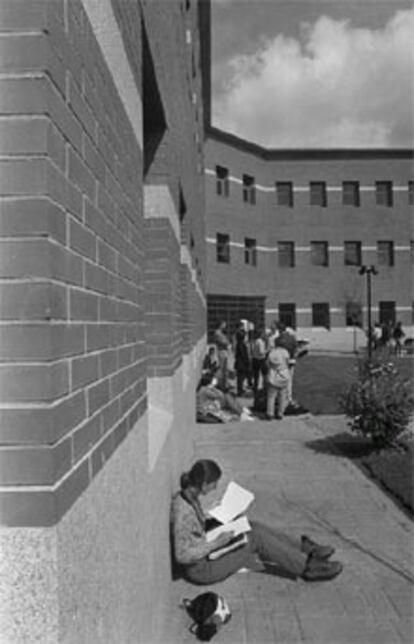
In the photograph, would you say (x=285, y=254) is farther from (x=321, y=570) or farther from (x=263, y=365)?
(x=321, y=570)

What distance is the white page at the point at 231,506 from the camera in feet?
18.1

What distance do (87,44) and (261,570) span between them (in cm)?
443

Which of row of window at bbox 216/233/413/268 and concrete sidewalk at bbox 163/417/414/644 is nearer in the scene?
concrete sidewalk at bbox 163/417/414/644

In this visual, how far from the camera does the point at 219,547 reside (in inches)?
205

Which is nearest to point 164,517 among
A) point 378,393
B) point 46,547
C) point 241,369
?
point 46,547

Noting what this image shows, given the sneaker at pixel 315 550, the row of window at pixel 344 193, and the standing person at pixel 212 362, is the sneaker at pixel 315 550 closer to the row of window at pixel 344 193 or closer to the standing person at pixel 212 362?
the standing person at pixel 212 362

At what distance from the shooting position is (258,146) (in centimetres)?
4894

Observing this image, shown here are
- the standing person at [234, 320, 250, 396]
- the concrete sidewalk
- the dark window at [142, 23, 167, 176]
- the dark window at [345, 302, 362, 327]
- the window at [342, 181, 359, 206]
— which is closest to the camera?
the concrete sidewalk

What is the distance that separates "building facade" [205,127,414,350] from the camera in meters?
49.7

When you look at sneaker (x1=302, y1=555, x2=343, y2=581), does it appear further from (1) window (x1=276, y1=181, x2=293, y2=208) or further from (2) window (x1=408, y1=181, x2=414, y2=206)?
(2) window (x1=408, y1=181, x2=414, y2=206)

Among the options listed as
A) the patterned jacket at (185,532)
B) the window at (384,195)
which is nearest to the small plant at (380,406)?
the patterned jacket at (185,532)

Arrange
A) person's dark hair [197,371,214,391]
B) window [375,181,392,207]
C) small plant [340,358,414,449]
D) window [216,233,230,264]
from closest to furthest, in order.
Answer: small plant [340,358,414,449] < person's dark hair [197,371,214,391] < window [216,233,230,264] < window [375,181,392,207]

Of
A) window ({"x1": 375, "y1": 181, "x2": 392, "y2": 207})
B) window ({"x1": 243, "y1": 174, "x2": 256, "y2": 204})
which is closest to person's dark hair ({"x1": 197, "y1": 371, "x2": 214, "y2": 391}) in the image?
window ({"x1": 243, "y1": 174, "x2": 256, "y2": 204})

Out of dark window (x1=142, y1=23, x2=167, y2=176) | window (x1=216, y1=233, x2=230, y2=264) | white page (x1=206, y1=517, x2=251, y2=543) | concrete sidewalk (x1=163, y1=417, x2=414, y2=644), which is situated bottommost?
concrete sidewalk (x1=163, y1=417, x2=414, y2=644)
